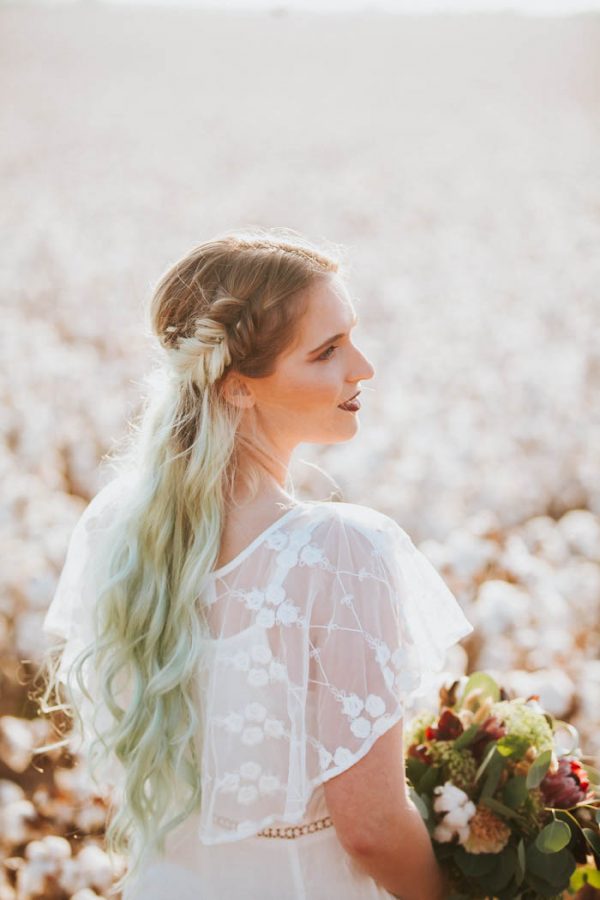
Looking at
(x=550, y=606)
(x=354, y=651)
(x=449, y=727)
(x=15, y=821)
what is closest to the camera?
(x=354, y=651)

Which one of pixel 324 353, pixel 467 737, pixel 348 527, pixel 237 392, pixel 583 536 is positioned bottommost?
pixel 583 536

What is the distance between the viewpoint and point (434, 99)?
1011 inches

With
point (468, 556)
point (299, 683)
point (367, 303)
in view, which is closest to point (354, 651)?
point (299, 683)

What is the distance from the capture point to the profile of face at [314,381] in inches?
64.6

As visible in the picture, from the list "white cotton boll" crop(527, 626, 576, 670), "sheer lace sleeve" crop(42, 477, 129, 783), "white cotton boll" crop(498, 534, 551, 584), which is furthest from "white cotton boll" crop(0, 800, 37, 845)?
"white cotton boll" crop(498, 534, 551, 584)

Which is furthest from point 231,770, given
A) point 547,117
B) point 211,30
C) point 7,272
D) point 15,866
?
point 211,30

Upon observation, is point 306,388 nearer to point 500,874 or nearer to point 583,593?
point 500,874

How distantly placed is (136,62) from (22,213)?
767 inches

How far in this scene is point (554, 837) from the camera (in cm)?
162

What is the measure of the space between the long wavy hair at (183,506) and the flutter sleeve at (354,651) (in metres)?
0.22

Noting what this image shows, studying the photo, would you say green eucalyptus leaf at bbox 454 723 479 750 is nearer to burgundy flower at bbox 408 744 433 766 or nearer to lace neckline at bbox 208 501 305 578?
burgundy flower at bbox 408 744 433 766

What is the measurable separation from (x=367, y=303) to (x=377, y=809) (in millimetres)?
7870

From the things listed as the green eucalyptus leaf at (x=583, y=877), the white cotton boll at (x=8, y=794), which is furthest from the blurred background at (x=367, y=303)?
the green eucalyptus leaf at (x=583, y=877)

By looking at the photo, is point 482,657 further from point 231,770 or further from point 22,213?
point 22,213
